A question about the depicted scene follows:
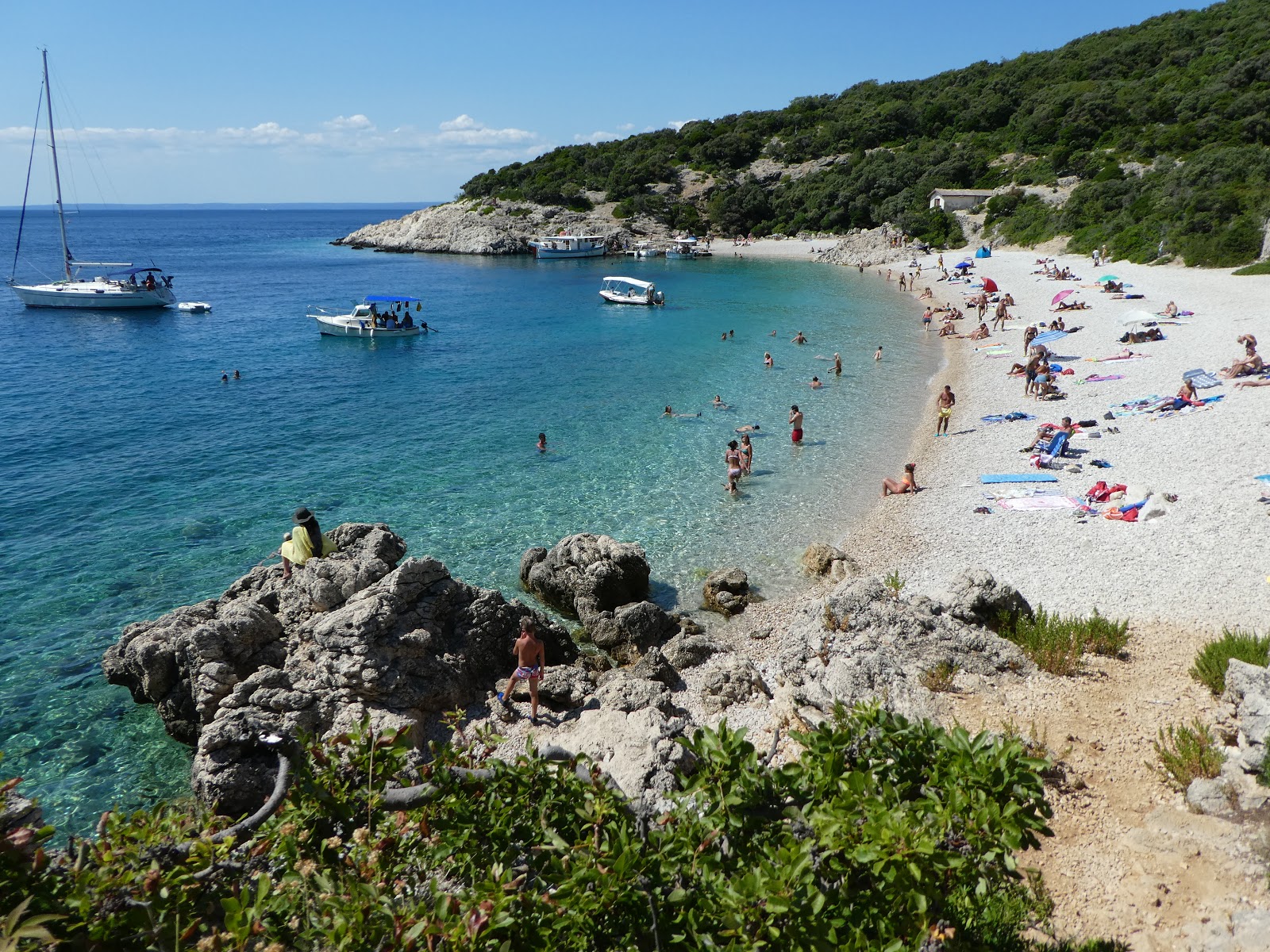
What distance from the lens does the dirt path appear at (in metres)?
5.88

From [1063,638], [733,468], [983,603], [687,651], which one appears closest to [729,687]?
[687,651]

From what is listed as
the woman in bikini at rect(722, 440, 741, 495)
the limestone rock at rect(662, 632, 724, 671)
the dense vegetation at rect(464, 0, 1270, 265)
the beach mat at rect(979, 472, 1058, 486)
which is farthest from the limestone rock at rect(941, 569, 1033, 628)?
the dense vegetation at rect(464, 0, 1270, 265)

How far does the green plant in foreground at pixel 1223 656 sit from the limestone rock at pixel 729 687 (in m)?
5.60

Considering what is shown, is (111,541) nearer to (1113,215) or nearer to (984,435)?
(984,435)

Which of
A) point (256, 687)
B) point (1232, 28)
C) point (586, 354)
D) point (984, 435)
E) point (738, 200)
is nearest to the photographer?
point (256, 687)

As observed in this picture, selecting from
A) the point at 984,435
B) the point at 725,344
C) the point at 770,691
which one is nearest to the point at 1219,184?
the point at 725,344

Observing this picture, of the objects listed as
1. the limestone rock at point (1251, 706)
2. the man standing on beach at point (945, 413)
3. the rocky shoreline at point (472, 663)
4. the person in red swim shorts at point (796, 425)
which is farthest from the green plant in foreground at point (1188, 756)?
the man standing on beach at point (945, 413)

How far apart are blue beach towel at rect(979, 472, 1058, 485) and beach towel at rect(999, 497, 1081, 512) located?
4.33ft

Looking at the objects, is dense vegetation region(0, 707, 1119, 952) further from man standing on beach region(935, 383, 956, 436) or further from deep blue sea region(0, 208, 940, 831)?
man standing on beach region(935, 383, 956, 436)

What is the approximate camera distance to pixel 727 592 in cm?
1515

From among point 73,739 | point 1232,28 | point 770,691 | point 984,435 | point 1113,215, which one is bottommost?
point 73,739

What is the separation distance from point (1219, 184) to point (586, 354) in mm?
43474

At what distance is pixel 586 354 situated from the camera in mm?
41719

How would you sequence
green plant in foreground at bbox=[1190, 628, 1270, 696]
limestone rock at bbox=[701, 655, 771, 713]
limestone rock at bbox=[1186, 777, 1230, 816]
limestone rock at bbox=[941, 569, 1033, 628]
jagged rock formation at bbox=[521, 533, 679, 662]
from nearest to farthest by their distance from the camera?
1. limestone rock at bbox=[1186, 777, 1230, 816]
2. green plant in foreground at bbox=[1190, 628, 1270, 696]
3. limestone rock at bbox=[701, 655, 771, 713]
4. limestone rock at bbox=[941, 569, 1033, 628]
5. jagged rock formation at bbox=[521, 533, 679, 662]
